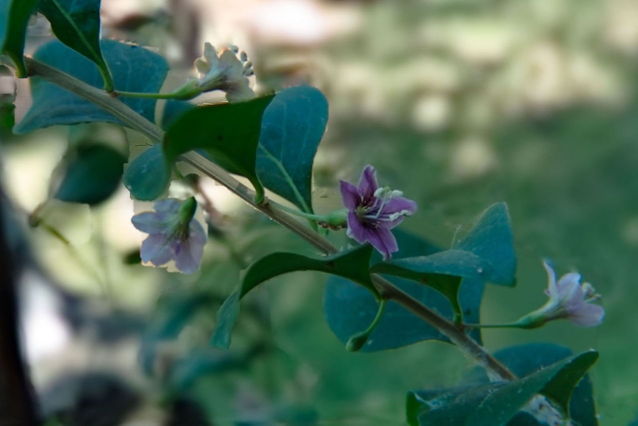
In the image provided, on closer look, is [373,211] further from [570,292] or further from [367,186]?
[570,292]

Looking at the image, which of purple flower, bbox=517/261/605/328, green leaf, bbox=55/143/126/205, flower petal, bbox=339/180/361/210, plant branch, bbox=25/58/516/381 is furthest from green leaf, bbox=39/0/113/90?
Answer: green leaf, bbox=55/143/126/205

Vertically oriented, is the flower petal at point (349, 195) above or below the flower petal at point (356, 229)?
above

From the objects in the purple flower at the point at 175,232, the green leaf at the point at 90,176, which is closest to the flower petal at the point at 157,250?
the purple flower at the point at 175,232

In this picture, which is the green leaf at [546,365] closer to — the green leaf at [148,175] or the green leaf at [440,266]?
the green leaf at [440,266]

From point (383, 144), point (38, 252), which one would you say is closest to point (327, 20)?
point (383, 144)

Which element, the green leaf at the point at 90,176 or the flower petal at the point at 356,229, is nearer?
the flower petal at the point at 356,229
